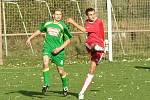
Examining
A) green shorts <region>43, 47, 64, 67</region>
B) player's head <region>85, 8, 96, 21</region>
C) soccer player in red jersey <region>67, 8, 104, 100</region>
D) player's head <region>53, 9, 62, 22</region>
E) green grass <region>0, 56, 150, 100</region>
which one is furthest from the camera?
green shorts <region>43, 47, 64, 67</region>

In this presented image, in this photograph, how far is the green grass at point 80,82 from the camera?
41.2 feet

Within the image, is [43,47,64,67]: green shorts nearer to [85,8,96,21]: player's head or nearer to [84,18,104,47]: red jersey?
[84,18,104,47]: red jersey

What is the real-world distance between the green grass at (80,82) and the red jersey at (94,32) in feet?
3.84

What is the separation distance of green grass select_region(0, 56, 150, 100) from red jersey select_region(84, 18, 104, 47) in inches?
46.1

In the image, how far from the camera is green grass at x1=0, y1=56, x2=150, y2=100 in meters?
12.6

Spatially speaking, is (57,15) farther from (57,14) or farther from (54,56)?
(54,56)

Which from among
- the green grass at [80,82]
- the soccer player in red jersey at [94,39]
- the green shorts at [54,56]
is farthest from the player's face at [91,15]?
the green grass at [80,82]

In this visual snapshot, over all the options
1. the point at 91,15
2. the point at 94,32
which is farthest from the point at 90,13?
the point at 94,32

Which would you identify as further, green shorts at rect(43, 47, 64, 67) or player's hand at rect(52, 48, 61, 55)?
green shorts at rect(43, 47, 64, 67)

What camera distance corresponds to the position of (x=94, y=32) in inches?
482

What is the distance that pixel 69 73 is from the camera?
60.2 feet

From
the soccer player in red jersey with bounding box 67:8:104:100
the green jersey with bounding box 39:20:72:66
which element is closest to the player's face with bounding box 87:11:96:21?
the soccer player in red jersey with bounding box 67:8:104:100

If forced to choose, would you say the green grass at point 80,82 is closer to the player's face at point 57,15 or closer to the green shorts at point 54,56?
the green shorts at point 54,56

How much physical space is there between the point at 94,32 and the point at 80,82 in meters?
3.58
